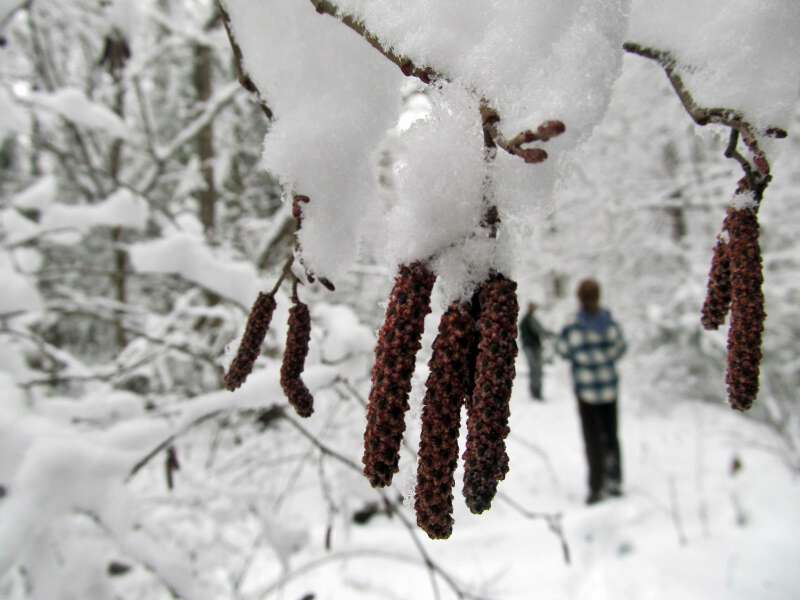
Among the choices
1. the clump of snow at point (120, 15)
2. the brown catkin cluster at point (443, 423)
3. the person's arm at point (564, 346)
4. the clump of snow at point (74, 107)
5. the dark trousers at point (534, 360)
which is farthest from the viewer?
the dark trousers at point (534, 360)

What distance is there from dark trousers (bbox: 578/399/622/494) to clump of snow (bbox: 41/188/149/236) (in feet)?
13.9

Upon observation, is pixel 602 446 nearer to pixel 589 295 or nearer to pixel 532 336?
pixel 589 295

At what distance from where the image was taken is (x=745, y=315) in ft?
2.44

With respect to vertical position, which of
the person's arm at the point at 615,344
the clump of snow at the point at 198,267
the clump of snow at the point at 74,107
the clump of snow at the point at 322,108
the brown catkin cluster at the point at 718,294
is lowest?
the brown catkin cluster at the point at 718,294

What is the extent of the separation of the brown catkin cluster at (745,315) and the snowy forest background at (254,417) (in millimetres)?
153

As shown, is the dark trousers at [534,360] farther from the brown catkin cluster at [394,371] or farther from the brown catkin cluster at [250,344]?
the brown catkin cluster at [394,371]

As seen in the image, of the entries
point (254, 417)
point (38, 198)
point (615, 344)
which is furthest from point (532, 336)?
point (38, 198)

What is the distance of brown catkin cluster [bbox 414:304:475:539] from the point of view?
0.63m

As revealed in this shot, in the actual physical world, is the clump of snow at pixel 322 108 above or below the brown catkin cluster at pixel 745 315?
above

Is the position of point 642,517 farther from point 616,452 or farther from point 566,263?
point 566,263

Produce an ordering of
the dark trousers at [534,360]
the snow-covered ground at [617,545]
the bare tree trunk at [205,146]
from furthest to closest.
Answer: the dark trousers at [534,360]
the bare tree trunk at [205,146]
the snow-covered ground at [617,545]

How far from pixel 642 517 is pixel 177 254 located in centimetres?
439

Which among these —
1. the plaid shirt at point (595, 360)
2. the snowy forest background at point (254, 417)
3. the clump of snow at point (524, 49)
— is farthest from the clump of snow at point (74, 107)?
the plaid shirt at point (595, 360)

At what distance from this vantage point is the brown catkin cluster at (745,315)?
738mm
